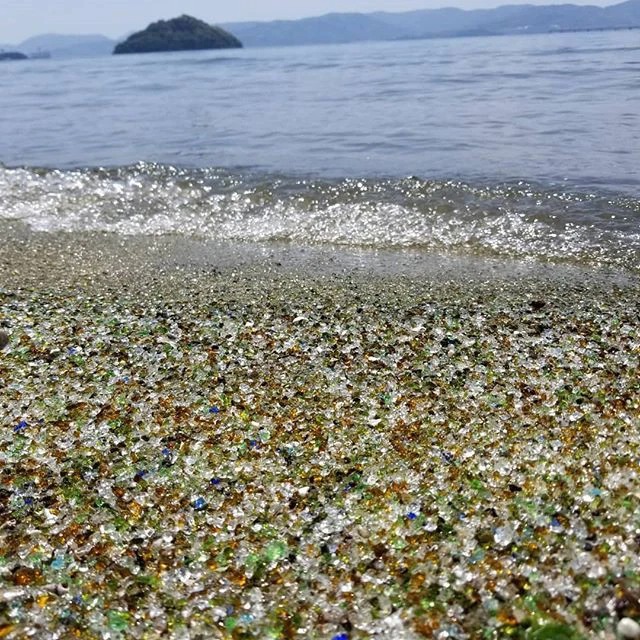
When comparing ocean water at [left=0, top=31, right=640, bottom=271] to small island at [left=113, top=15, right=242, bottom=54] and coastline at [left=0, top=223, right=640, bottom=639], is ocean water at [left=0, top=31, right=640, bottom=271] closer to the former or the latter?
coastline at [left=0, top=223, right=640, bottom=639]

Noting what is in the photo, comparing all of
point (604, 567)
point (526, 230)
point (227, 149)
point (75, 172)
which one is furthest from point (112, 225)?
point (604, 567)

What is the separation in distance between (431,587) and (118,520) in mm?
1507

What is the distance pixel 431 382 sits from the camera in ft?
13.4

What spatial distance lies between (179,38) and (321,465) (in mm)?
144170

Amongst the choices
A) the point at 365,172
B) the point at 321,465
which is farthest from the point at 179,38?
the point at 321,465

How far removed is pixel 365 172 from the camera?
37.6 feet

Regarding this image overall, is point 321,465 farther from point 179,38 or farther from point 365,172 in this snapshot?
point 179,38

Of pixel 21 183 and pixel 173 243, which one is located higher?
pixel 21 183

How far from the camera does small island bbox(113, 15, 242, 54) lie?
5123 inches

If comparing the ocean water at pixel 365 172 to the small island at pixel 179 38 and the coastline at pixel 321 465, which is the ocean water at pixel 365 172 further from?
the small island at pixel 179 38

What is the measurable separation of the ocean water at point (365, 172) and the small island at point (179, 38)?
12161 centimetres

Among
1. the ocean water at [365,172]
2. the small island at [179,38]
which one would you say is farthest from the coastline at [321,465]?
the small island at [179,38]

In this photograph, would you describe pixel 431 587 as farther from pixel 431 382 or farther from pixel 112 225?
pixel 112 225

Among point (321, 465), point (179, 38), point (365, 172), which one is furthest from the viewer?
point (179, 38)
